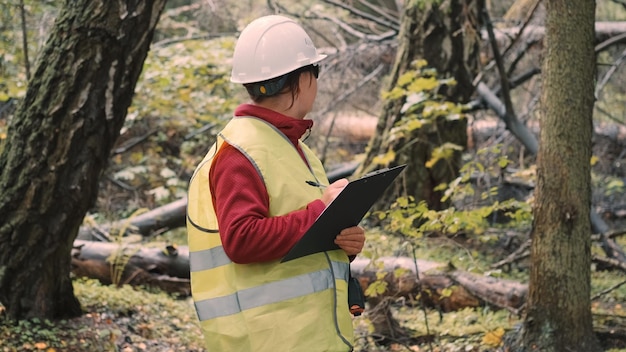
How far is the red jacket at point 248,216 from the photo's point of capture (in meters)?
2.33

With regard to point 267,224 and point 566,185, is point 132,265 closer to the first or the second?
point 566,185

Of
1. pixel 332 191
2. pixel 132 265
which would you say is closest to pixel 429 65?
pixel 132 265

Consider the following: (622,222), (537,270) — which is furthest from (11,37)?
(622,222)

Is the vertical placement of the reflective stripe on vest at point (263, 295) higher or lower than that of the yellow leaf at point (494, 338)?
higher

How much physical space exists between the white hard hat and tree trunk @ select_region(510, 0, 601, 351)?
2.14 meters

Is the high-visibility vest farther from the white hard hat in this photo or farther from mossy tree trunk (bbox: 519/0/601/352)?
mossy tree trunk (bbox: 519/0/601/352)

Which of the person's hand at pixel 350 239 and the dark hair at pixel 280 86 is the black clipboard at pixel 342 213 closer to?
the person's hand at pixel 350 239

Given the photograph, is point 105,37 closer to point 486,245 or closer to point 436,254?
point 436,254

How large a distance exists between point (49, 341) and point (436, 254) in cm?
407

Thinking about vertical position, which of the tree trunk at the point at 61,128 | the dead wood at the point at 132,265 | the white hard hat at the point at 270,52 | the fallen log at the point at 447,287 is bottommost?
the dead wood at the point at 132,265

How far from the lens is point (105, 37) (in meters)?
4.82

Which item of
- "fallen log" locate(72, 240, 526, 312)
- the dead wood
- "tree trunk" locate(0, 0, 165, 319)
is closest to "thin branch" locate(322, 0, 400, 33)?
"fallen log" locate(72, 240, 526, 312)

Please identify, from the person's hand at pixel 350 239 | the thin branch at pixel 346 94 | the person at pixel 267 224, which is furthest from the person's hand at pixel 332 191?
the thin branch at pixel 346 94

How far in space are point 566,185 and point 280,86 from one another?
7.54ft
